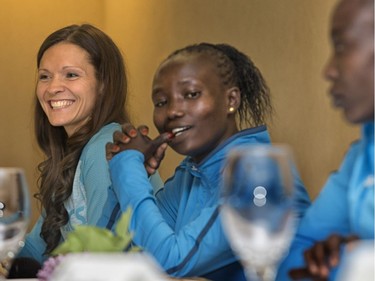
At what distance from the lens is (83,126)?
2480 mm

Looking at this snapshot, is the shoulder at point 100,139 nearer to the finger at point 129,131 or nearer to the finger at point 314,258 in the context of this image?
the finger at point 129,131

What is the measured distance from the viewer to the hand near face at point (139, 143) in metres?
1.83

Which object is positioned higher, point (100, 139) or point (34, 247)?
point (100, 139)

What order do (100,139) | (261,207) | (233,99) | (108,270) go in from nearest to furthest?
1. (108,270)
2. (261,207)
3. (233,99)
4. (100,139)

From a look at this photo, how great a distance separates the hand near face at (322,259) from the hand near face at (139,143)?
82cm

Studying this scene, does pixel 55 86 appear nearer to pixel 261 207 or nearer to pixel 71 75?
pixel 71 75

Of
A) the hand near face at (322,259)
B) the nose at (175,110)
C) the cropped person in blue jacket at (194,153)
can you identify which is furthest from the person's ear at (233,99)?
the hand near face at (322,259)

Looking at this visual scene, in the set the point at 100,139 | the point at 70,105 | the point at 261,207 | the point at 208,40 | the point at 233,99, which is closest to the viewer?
the point at 261,207

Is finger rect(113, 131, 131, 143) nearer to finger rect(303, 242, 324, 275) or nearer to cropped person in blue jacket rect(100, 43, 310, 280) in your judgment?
cropped person in blue jacket rect(100, 43, 310, 280)

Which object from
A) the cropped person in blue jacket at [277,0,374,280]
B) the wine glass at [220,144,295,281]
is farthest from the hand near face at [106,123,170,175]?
the wine glass at [220,144,295,281]

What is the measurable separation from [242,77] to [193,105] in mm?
199

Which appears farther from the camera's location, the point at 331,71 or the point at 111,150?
the point at 111,150

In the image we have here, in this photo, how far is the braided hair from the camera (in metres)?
1.93

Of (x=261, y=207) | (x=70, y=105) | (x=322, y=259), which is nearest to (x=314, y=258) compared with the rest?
(x=322, y=259)
